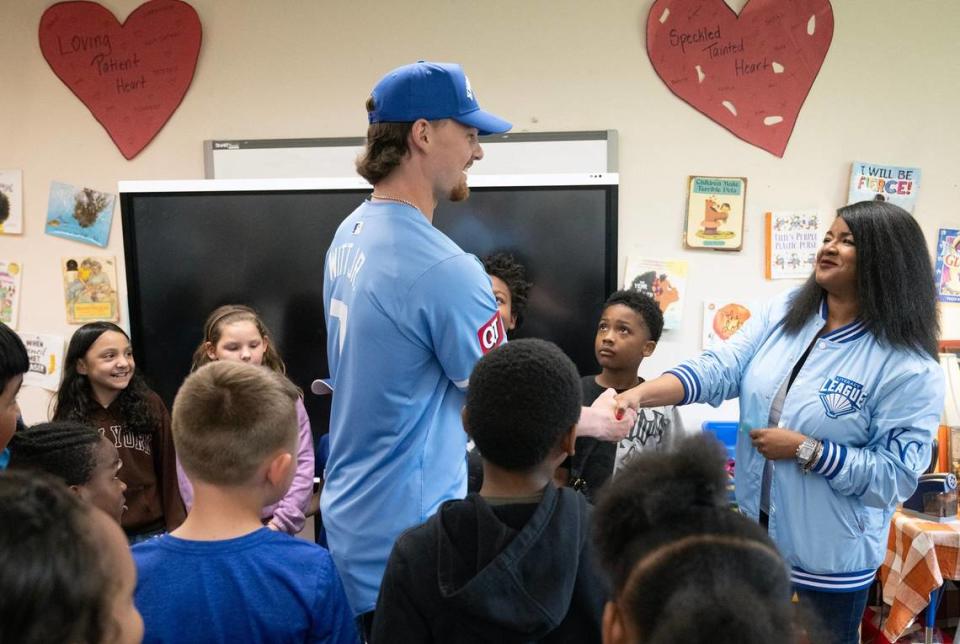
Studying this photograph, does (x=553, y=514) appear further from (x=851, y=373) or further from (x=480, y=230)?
(x=480, y=230)

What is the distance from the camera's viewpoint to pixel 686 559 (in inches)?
28.3

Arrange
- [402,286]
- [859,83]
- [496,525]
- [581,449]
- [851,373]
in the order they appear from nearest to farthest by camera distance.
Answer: [496,525] → [402,286] → [851,373] → [581,449] → [859,83]

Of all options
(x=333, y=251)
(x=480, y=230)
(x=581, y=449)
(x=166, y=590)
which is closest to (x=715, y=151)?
(x=480, y=230)

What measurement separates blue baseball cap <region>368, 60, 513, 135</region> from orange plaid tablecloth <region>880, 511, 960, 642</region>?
204 cm

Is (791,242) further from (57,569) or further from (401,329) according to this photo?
(57,569)

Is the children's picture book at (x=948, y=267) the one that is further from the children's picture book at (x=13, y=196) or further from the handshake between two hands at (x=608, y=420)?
the children's picture book at (x=13, y=196)

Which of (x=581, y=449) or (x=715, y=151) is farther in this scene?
(x=715, y=151)

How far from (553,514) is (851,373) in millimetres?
962

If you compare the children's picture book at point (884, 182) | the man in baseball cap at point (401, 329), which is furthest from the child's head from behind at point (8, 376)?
the children's picture book at point (884, 182)

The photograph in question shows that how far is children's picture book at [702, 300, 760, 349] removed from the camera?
3.12 m

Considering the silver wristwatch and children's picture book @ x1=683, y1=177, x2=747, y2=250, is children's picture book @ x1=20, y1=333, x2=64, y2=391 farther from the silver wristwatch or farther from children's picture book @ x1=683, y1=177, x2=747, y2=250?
the silver wristwatch

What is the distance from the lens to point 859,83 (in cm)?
302

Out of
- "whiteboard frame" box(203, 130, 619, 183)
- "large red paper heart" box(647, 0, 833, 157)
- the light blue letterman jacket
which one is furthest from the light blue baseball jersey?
"large red paper heart" box(647, 0, 833, 157)

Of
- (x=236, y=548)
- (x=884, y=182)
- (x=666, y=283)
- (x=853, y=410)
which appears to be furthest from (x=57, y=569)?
(x=884, y=182)
